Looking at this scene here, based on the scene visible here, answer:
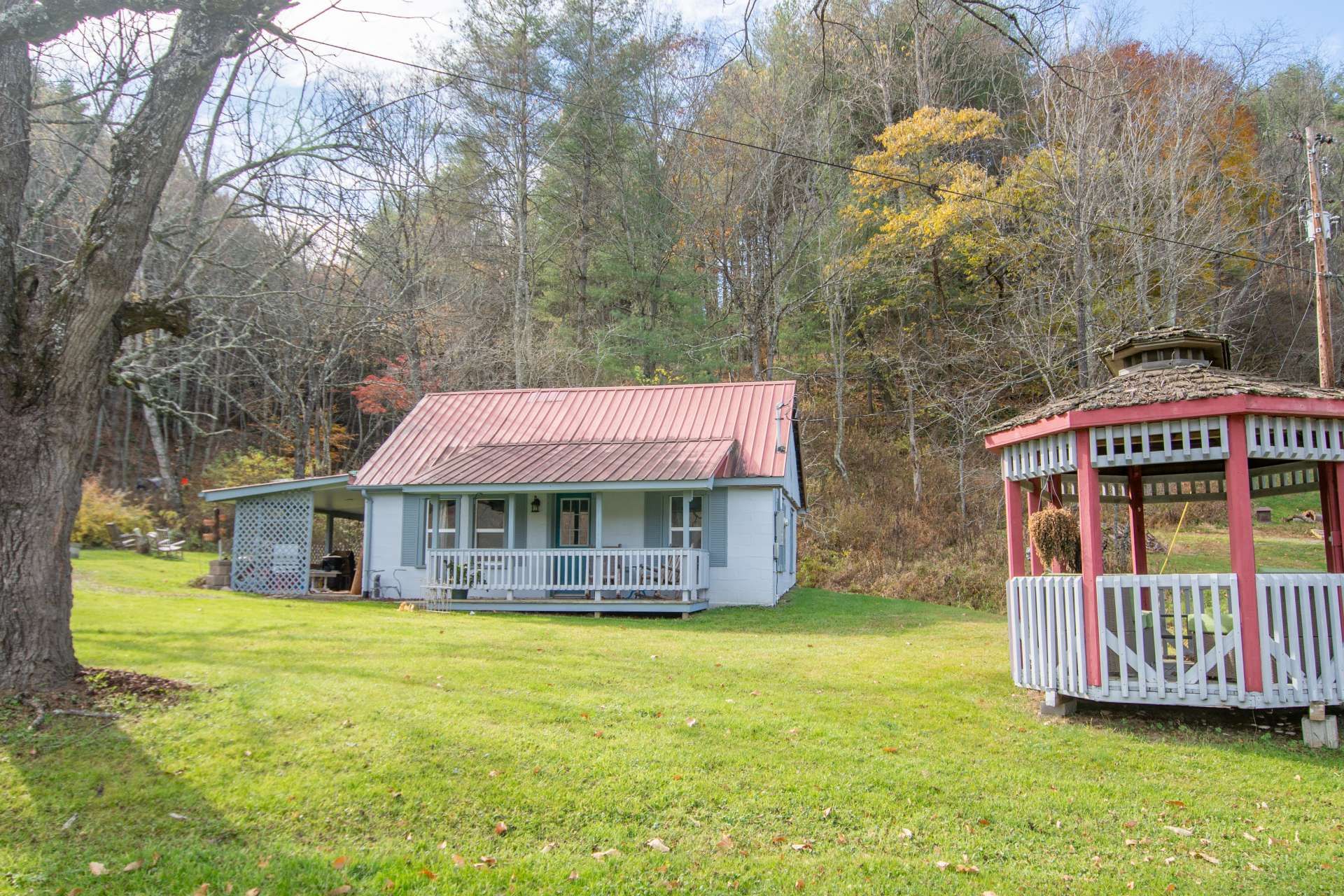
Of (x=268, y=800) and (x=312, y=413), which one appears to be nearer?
(x=268, y=800)

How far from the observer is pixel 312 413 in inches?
1214

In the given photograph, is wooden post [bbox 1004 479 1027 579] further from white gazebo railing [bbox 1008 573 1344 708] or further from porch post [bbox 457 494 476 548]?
porch post [bbox 457 494 476 548]

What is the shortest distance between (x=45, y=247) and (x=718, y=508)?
12082 mm

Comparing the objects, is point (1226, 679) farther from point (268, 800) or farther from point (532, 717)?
point (268, 800)

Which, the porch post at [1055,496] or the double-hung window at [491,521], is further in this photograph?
the double-hung window at [491,521]

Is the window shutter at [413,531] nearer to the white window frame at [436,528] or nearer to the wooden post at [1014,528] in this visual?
the white window frame at [436,528]

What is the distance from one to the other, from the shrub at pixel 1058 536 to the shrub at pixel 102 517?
2185 centimetres

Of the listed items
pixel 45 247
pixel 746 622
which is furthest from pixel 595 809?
pixel 746 622

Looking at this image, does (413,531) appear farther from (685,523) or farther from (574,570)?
(685,523)

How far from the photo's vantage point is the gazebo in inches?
279

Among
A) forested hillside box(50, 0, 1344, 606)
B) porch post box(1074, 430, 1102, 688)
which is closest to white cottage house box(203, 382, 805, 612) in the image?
forested hillside box(50, 0, 1344, 606)

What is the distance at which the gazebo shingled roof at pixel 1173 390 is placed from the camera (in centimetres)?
723

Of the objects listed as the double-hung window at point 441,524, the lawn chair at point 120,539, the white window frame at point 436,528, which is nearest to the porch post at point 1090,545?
the white window frame at point 436,528

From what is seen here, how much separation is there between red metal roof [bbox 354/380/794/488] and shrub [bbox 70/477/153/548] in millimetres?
7917
